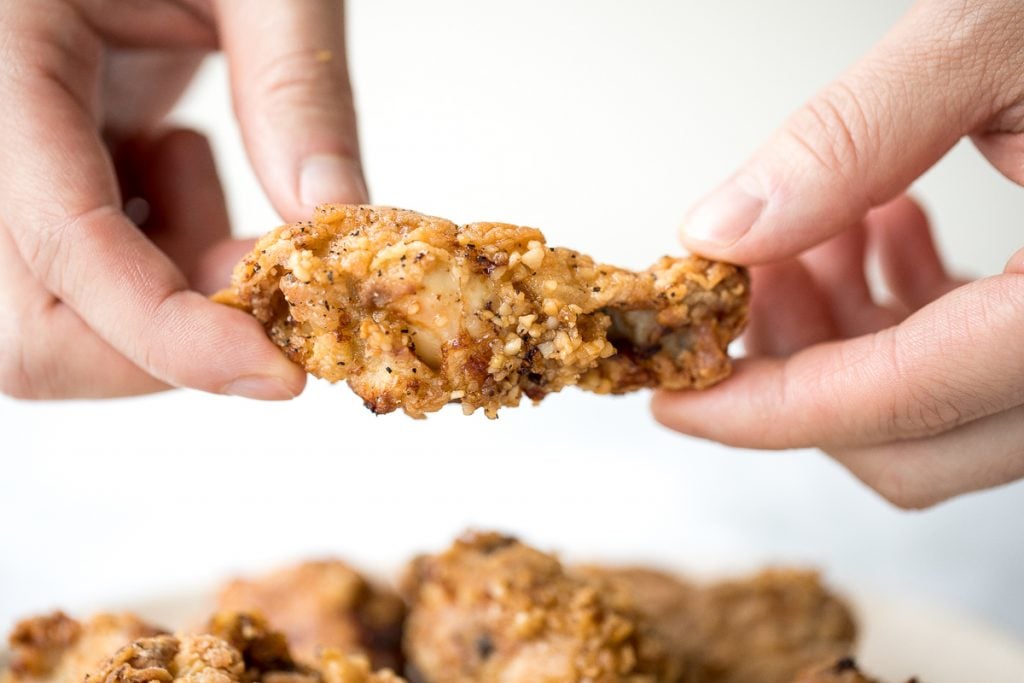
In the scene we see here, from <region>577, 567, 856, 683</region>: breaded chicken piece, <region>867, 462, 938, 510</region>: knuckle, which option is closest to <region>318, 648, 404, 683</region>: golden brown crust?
<region>577, 567, 856, 683</region>: breaded chicken piece

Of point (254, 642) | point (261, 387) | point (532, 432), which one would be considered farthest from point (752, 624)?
point (532, 432)

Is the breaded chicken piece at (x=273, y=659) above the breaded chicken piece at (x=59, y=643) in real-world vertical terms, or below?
above

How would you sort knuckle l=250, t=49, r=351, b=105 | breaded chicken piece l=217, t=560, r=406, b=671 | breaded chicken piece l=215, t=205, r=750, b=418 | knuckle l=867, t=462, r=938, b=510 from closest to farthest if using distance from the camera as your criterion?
1. breaded chicken piece l=215, t=205, r=750, b=418
2. knuckle l=250, t=49, r=351, b=105
3. knuckle l=867, t=462, r=938, b=510
4. breaded chicken piece l=217, t=560, r=406, b=671

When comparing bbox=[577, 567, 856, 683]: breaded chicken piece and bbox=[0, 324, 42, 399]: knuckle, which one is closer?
bbox=[0, 324, 42, 399]: knuckle

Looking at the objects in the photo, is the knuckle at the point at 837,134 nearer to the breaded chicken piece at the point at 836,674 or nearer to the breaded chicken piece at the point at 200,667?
the breaded chicken piece at the point at 836,674

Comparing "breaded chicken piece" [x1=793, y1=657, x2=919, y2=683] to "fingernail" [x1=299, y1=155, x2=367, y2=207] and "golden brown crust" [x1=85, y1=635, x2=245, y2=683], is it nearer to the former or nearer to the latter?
"golden brown crust" [x1=85, y1=635, x2=245, y2=683]

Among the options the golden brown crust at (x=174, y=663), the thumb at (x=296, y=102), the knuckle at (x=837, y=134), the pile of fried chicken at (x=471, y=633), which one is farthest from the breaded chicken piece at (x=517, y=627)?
the knuckle at (x=837, y=134)

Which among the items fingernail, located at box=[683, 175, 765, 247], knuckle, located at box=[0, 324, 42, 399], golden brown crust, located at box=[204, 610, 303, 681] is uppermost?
fingernail, located at box=[683, 175, 765, 247]
